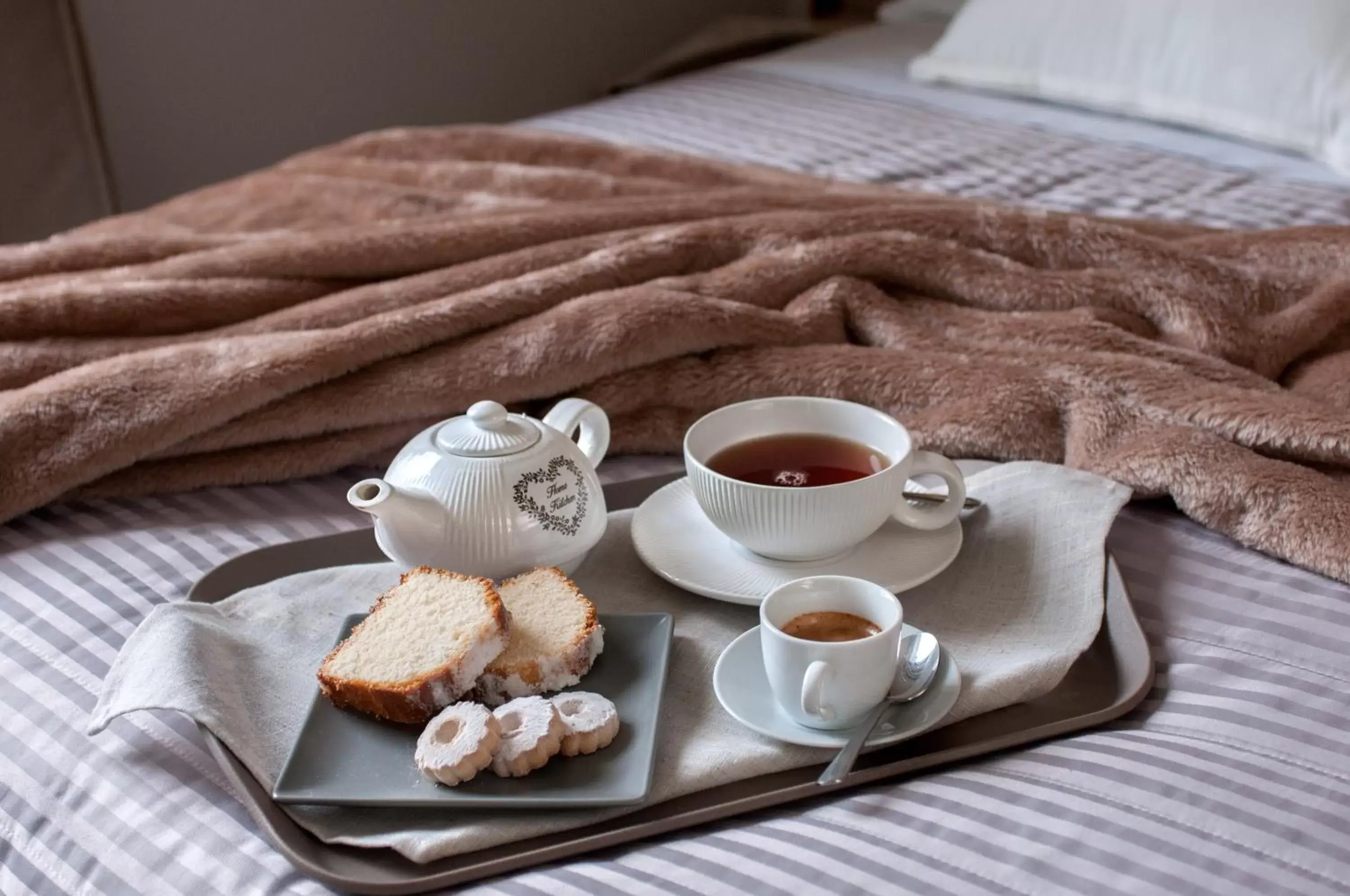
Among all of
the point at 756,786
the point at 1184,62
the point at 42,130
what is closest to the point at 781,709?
the point at 756,786

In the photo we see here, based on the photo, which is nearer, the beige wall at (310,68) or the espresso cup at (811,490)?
the espresso cup at (811,490)

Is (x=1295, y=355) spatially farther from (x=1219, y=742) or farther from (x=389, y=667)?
(x=389, y=667)

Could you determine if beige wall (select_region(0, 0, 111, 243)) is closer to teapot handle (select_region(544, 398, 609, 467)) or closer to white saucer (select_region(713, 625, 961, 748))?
teapot handle (select_region(544, 398, 609, 467))

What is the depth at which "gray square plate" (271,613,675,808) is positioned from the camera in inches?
24.3

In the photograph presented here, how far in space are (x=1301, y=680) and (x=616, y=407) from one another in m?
0.54

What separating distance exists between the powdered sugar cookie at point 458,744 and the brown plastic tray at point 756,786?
40 mm

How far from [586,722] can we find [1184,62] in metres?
1.57

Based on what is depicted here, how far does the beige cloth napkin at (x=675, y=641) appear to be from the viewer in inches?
24.9

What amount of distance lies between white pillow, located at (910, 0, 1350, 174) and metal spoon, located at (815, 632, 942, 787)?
127 centimetres

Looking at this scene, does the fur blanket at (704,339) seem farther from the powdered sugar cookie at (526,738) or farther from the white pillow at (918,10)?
the white pillow at (918,10)

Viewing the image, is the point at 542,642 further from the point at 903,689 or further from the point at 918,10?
the point at 918,10

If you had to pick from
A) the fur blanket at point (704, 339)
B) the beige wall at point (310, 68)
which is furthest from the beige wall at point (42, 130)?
the fur blanket at point (704, 339)

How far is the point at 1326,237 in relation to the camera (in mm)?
1248

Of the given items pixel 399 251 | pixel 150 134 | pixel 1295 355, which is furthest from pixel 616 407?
pixel 150 134
